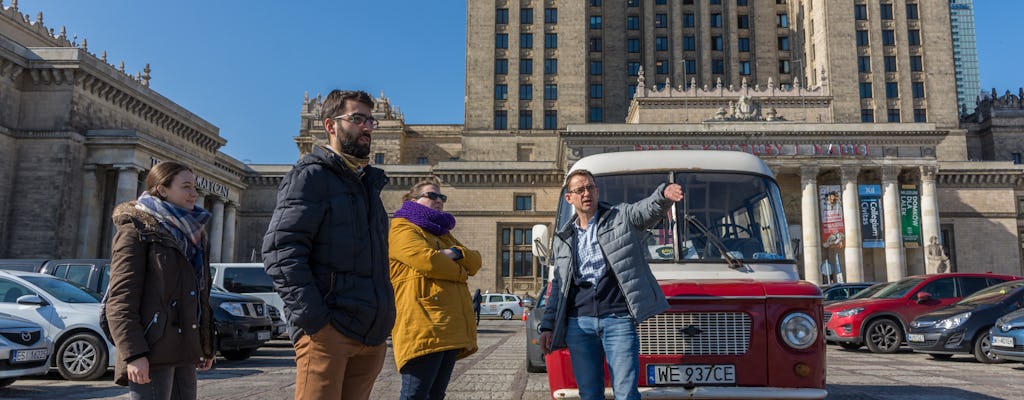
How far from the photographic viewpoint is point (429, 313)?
4.14 meters

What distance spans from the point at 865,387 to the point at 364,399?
6.71 metres

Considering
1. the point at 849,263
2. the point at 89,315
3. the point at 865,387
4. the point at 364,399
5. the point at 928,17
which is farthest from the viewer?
the point at 928,17

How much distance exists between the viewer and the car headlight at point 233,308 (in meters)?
12.4

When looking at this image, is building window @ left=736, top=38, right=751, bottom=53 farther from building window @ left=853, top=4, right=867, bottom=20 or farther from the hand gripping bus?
the hand gripping bus

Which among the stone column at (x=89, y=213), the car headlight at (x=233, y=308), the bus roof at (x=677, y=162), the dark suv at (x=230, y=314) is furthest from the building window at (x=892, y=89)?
the bus roof at (x=677, y=162)

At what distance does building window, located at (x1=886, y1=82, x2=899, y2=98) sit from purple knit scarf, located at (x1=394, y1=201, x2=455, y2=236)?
61041 millimetres

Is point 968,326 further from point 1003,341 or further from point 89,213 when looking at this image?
point 89,213

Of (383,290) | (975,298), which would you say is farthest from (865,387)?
(383,290)

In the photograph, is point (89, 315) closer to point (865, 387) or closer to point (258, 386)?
point (258, 386)

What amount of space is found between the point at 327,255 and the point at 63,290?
8.97m

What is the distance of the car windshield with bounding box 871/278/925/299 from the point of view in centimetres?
1427

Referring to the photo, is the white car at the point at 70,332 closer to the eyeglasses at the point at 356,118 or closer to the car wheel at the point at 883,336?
the eyeglasses at the point at 356,118

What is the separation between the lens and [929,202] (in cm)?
4584

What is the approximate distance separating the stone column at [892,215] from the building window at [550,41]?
25.6 m
